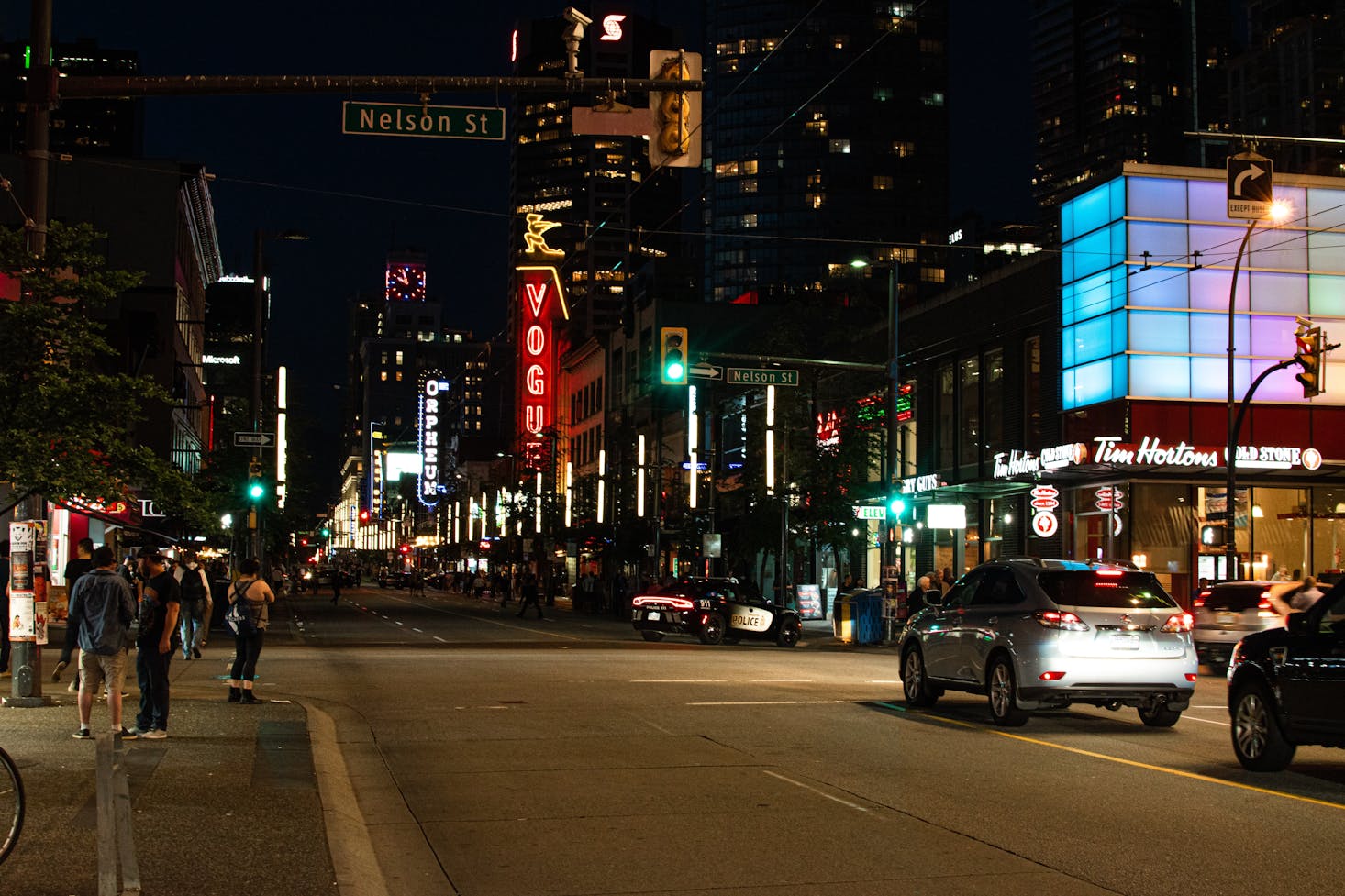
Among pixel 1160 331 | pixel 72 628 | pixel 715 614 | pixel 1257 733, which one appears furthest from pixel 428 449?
pixel 1257 733

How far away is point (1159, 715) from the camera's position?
54.6 ft

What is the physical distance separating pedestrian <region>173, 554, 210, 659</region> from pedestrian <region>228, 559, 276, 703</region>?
8.48m

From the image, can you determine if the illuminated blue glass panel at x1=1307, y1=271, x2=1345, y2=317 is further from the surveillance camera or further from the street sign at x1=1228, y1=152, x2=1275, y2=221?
the surveillance camera

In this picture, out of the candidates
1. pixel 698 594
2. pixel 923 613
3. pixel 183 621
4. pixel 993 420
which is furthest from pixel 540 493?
pixel 923 613

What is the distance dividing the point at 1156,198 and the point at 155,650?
32396mm

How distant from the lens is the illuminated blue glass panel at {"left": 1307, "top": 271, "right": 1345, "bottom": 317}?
4128cm

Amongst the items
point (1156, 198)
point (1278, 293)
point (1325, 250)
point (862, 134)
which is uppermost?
point (862, 134)

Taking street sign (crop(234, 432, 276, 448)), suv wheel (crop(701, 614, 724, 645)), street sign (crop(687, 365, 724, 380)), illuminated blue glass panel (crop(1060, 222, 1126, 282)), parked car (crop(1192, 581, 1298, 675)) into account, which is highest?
illuminated blue glass panel (crop(1060, 222, 1126, 282))

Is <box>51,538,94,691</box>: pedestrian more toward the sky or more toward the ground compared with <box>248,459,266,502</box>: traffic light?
more toward the ground

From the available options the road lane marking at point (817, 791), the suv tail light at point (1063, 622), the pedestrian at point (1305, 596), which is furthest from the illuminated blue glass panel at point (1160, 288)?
the road lane marking at point (817, 791)

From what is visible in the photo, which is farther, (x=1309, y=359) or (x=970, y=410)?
(x=970, y=410)

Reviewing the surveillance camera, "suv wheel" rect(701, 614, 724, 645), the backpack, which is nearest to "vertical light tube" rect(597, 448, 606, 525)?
"suv wheel" rect(701, 614, 724, 645)

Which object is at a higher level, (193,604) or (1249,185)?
(1249,185)

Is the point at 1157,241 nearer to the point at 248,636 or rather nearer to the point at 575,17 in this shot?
the point at 575,17
